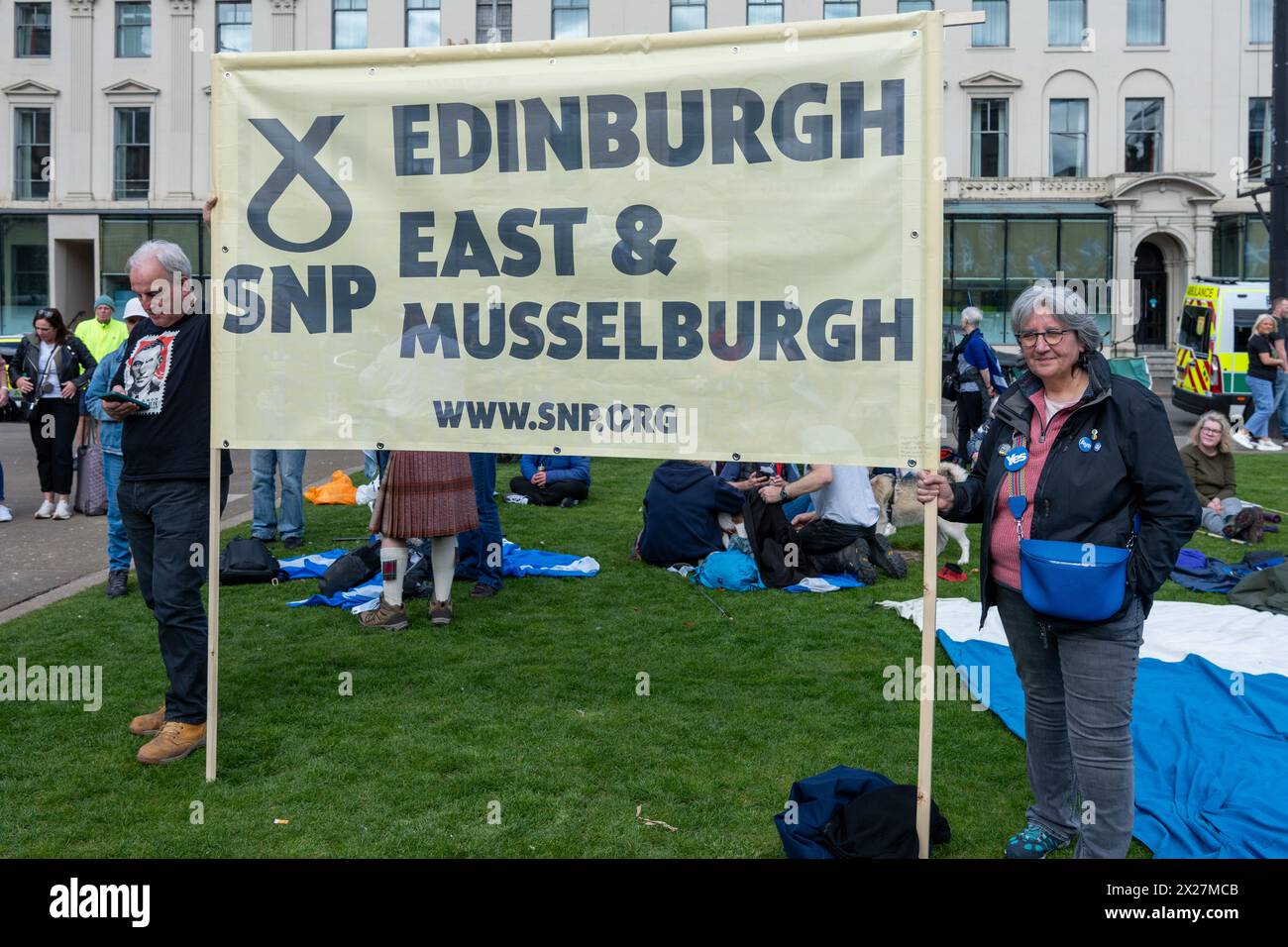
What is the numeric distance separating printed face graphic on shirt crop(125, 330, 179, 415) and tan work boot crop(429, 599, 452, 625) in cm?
266

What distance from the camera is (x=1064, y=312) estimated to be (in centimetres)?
370

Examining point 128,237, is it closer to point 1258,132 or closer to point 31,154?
point 31,154

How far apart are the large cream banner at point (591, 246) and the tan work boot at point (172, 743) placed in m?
1.29

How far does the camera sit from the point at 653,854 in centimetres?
414

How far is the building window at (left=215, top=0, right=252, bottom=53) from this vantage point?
40.5 meters

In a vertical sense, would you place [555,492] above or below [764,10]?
below

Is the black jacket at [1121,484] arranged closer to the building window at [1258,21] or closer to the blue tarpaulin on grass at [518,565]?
the blue tarpaulin on grass at [518,565]

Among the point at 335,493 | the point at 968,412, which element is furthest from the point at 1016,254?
the point at 335,493

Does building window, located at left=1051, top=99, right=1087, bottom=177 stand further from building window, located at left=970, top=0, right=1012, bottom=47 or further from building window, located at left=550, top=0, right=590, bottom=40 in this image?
building window, located at left=550, top=0, right=590, bottom=40

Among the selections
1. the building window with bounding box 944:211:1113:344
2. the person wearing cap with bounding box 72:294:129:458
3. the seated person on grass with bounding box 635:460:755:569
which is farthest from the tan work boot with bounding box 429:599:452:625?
the building window with bounding box 944:211:1113:344

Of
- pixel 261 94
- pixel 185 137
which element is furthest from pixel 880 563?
pixel 185 137

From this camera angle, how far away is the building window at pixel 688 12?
40.4 meters

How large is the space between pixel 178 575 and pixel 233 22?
40276 mm

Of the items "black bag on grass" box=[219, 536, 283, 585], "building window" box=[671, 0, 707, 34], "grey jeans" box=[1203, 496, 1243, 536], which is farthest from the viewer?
"building window" box=[671, 0, 707, 34]
